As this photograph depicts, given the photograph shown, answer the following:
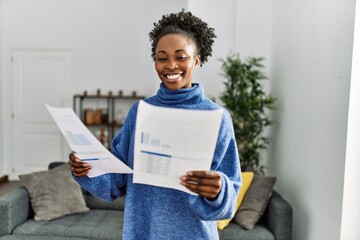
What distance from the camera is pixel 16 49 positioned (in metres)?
5.89

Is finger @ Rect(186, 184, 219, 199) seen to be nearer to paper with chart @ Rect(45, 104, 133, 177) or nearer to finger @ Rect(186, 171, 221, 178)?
finger @ Rect(186, 171, 221, 178)

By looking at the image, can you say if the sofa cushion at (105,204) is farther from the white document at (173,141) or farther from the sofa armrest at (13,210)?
the white document at (173,141)

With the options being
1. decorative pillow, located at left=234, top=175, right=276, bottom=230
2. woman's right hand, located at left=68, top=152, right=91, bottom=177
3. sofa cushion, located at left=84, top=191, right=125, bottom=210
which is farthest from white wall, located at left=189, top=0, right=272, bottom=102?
woman's right hand, located at left=68, top=152, right=91, bottom=177

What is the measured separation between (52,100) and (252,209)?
3.98m

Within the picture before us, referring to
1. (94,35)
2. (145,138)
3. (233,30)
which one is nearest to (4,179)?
(94,35)

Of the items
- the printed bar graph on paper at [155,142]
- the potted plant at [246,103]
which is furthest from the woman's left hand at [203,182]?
the potted plant at [246,103]

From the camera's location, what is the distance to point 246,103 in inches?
136

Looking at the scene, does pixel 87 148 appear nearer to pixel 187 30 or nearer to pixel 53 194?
pixel 187 30

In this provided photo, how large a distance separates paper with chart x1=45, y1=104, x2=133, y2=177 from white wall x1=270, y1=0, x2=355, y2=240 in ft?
4.84

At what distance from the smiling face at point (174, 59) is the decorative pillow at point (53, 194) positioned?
7.50 ft

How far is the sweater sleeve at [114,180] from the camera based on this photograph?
119 cm

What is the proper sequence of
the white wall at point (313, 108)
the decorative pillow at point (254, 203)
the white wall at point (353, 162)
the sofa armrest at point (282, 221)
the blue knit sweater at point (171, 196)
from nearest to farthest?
the blue knit sweater at point (171, 196) → the white wall at point (353, 162) → the white wall at point (313, 108) → the sofa armrest at point (282, 221) → the decorative pillow at point (254, 203)

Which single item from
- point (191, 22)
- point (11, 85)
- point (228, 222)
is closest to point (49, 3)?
point (11, 85)

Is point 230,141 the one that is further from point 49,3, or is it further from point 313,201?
point 49,3
